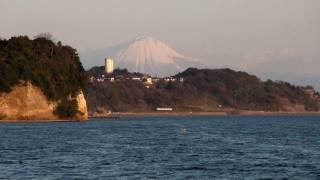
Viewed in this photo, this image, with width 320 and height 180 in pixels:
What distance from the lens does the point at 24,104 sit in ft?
578

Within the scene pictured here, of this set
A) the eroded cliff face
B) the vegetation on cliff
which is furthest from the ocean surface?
the vegetation on cliff

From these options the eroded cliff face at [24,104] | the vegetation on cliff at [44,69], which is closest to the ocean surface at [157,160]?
the eroded cliff face at [24,104]

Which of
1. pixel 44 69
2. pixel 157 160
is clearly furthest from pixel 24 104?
pixel 157 160

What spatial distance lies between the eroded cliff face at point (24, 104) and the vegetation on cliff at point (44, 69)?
4.14 ft

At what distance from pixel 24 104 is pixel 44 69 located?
13.3 meters

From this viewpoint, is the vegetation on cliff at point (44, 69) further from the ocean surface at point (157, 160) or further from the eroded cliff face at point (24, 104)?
the ocean surface at point (157, 160)

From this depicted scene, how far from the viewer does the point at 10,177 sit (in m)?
53.5

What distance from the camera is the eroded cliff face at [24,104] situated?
175m

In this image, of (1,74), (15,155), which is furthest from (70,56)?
(15,155)

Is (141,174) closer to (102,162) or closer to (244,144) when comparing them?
(102,162)

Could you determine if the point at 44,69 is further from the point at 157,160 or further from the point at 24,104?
the point at 157,160

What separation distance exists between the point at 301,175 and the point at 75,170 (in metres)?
15.9

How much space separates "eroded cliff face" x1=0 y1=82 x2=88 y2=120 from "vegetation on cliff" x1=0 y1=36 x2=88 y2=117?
1262mm

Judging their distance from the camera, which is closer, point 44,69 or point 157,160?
point 157,160
